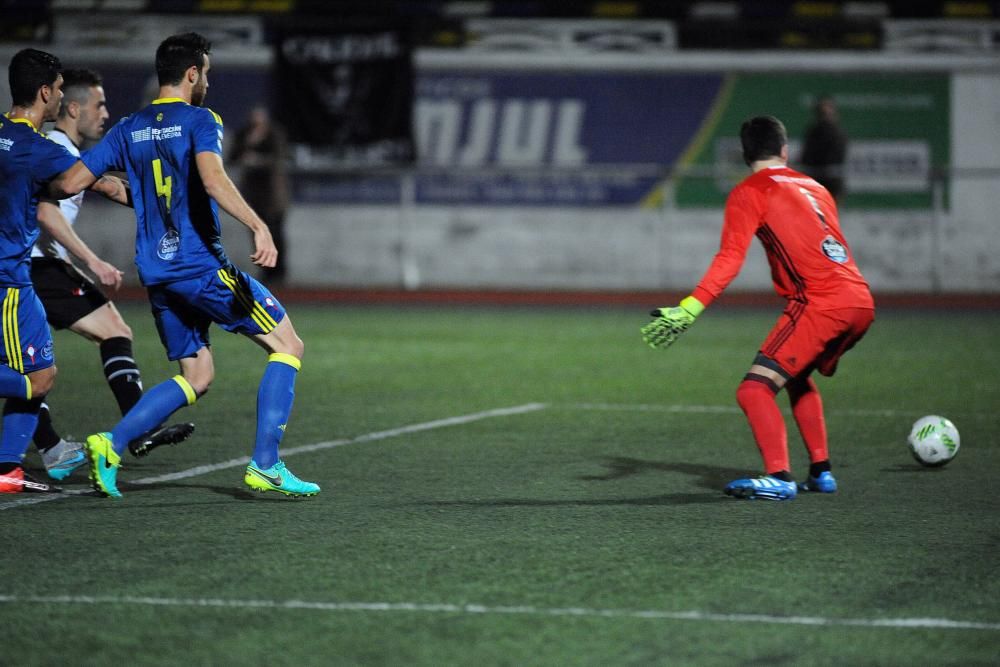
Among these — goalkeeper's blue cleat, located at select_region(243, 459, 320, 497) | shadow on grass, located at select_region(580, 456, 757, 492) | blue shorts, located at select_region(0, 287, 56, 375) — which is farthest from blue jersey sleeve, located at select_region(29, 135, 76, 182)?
shadow on grass, located at select_region(580, 456, 757, 492)

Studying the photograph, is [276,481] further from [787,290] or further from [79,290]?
[787,290]

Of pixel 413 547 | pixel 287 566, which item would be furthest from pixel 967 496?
pixel 287 566

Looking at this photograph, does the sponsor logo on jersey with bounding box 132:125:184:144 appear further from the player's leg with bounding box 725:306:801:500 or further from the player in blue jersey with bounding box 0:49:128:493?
the player's leg with bounding box 725:306:801:500

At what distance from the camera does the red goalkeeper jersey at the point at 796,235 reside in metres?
6.87

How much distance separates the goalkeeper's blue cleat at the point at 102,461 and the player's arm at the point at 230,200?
3.29ft

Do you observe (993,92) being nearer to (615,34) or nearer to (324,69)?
(615,34)

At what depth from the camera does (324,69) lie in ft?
74.2

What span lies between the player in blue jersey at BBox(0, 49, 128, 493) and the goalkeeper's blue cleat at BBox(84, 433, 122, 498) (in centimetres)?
48

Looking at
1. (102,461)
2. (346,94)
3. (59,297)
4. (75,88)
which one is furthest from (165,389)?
(346,94)

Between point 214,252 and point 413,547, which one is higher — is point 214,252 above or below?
above

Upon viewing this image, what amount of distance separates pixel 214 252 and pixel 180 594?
203cm

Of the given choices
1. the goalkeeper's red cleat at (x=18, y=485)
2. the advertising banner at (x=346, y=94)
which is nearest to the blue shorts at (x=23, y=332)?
the goalkeeper's red cleat at (x=18, y=485)

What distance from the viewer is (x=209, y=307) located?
6602mm

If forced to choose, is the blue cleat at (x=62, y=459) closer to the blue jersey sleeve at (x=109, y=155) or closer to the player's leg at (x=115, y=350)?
the player's leg at (x=115, y=350)
